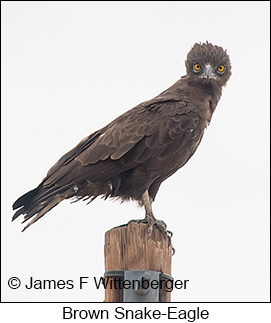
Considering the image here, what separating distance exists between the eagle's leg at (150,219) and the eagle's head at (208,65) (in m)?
1.49

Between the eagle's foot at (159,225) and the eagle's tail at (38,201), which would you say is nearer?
the eagle's foot at (159,225)

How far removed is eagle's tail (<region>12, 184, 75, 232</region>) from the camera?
6562mm

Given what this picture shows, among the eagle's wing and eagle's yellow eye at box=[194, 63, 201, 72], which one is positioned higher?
eagle's yellow eye at box=[194, 63, 201, 72]

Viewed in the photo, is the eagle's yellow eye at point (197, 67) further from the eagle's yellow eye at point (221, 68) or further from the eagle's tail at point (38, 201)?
the eagle's tail at point (38, 201)

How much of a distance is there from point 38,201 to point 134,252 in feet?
5.07

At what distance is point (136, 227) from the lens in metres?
5.60

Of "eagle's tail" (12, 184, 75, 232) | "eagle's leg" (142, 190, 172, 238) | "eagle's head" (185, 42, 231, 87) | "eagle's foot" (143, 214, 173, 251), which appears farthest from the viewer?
"eagle's head" (185, 42, 231, 87)

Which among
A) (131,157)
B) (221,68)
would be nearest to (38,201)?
(131,157)

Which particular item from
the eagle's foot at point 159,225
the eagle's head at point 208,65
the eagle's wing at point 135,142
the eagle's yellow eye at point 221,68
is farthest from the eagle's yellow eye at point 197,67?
the eagle's foot at point 159,225

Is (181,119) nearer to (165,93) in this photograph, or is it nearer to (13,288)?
(165,93)

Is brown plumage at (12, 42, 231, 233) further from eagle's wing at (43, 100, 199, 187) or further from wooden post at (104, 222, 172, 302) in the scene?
wooden post at (104, 222, 172, 302)

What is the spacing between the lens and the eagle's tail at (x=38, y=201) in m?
6.56

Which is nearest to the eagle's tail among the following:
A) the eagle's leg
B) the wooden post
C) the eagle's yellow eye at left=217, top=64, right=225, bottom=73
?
the eagle's leg

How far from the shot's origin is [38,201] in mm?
6605
